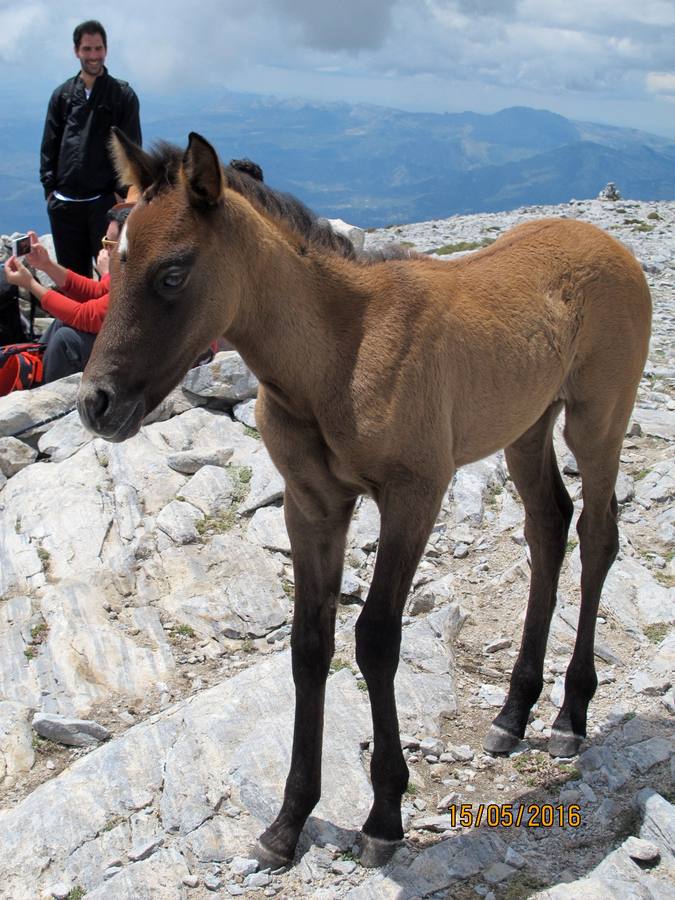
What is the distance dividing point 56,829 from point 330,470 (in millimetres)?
2355

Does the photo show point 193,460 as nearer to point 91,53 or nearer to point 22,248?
point 22,248

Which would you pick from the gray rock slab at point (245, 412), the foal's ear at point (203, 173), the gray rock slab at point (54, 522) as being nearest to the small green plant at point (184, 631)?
the gray rock slab at point (54, 522)

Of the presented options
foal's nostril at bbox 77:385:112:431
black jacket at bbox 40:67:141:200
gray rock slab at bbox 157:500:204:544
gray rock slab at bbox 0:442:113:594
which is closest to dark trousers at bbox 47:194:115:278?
black jacket at bbox 40:67:141:200

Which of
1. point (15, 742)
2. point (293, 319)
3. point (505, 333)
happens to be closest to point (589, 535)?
point (505, 333)

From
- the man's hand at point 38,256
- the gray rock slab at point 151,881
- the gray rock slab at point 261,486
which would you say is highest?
the man's hand at point 38,256

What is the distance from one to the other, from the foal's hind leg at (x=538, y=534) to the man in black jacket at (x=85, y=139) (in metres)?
6.01

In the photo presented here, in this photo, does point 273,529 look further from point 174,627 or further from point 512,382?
point 512,382

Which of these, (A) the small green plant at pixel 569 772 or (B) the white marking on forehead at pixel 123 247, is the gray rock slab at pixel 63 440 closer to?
(B) the white marking on forehead at pixel 123 247

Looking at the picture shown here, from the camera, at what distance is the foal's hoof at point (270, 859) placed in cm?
415

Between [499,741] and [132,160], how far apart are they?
149 inches

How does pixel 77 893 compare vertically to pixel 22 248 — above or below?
below

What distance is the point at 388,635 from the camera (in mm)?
3988

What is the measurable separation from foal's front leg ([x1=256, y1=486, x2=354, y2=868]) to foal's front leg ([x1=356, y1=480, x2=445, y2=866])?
348 millimetres

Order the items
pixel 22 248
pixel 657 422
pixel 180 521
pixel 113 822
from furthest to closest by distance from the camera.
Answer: pixel 657 422
pixel 22 248
pixel 180 521
pixel 113 822
